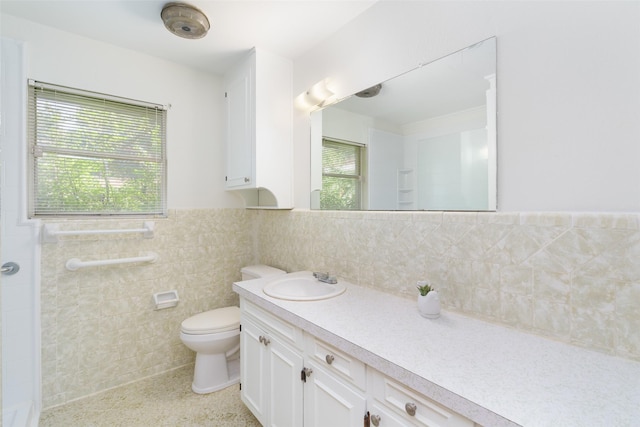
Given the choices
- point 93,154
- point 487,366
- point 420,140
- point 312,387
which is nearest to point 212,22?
point 93,154

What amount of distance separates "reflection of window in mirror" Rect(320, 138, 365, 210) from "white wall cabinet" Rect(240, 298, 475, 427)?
836mm

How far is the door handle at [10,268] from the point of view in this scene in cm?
169

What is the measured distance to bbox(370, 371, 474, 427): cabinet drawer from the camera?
2.46ft

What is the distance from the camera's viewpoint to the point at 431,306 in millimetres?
1217

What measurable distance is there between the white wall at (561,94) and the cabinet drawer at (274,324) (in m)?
1.04

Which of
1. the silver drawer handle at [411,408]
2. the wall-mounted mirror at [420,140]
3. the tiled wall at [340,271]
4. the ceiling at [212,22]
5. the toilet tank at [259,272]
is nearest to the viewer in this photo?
the silver drawer handle at [411,408]

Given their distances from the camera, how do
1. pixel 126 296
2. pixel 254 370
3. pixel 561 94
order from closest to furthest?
pixel 561 94, pixel 254 370, pixel 126 296

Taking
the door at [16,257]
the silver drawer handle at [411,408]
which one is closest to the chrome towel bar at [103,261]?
the door at [16,257]

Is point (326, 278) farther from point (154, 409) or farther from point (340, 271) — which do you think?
point (154, 409)

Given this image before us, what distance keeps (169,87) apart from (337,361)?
2.39 meters

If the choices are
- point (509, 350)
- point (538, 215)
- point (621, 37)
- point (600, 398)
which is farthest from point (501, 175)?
point (600, 398)

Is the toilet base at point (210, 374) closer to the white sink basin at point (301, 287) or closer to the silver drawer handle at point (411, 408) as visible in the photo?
the white sink basin at point (301, 287)

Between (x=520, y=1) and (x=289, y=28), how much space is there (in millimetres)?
1311

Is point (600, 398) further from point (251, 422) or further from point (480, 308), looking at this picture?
point (251, 422)
